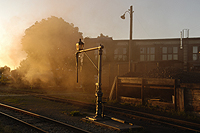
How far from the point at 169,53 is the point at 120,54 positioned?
7449 millimetres

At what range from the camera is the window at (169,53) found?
28.8 metres

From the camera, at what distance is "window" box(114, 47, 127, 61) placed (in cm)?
2981

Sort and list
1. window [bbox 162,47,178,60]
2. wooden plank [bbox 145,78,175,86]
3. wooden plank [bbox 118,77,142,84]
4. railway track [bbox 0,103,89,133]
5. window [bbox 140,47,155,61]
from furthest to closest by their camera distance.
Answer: window [bbox 140,47,155,61] < window [bbox 162,47,178,60] < wooden plank [bbox 118,77,142,84] < wooden plank [bbox 145,78,175,86] < railway track [bbox 0,103,89,133]

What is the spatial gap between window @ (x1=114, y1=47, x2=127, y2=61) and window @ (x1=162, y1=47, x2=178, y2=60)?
5932 mm

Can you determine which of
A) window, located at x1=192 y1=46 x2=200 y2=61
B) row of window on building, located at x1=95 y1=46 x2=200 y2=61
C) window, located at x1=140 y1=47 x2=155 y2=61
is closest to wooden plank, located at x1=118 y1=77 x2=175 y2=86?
row of window on building, located at x1=95 y1=46 x2=200 y2=61

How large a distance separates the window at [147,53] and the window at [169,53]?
1.63 m

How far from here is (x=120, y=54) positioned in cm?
2991

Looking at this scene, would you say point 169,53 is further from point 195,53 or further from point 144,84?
point 144,84

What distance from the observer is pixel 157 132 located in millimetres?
7422

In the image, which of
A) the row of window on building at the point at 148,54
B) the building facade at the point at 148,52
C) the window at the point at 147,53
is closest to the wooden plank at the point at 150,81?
the building facade at the point at 148,52

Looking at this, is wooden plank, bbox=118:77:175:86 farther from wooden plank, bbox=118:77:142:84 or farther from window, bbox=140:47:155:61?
window, bbox=140:47:155:61

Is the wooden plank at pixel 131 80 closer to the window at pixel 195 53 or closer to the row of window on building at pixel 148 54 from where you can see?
the row of window on building at pixel 148 54

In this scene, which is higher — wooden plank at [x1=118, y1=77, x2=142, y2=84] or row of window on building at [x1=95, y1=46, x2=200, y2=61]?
row of window on building at [x1=95, y1=46, x2=200, y2=61]

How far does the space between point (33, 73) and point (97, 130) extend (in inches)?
1296
